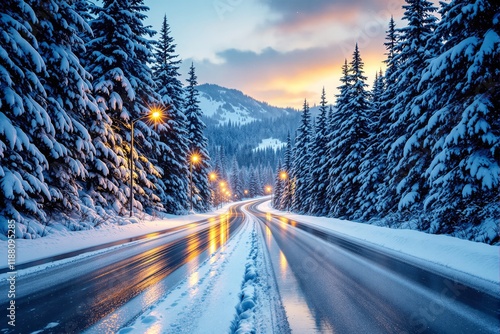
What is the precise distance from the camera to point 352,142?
25.7 metres

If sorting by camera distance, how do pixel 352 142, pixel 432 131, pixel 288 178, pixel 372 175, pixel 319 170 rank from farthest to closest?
pixel 288 178 → pixel 319 170 → pixel 352 142 → pixel 372 175 → pixel 432 131

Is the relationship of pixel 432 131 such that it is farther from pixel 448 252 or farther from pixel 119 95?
pixel 119 95

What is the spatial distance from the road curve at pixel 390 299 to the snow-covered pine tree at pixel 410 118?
9.34 m

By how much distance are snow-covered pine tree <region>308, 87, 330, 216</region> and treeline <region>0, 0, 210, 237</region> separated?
16.4 metres

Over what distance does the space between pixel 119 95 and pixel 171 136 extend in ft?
34.0

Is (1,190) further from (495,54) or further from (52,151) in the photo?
(495,54)

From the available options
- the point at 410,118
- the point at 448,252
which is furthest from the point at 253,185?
the point at 448,252

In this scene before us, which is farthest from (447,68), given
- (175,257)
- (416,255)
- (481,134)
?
(175,257)

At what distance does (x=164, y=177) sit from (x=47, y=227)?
53.6 feet

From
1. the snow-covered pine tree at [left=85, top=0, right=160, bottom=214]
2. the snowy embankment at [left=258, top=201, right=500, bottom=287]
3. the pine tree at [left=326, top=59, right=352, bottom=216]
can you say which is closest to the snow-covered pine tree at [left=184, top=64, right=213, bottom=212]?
the snow-covered pine tree at [left=85, top=0, right=160, bottom=214]

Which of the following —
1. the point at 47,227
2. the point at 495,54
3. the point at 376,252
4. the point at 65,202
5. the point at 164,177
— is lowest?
the point at 376,252

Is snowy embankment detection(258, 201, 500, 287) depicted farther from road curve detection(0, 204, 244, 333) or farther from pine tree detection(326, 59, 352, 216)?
pine tree detection(326, 59, 352, 216)

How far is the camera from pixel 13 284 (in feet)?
17.1

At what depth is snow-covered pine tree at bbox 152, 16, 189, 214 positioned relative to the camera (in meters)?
26.8
